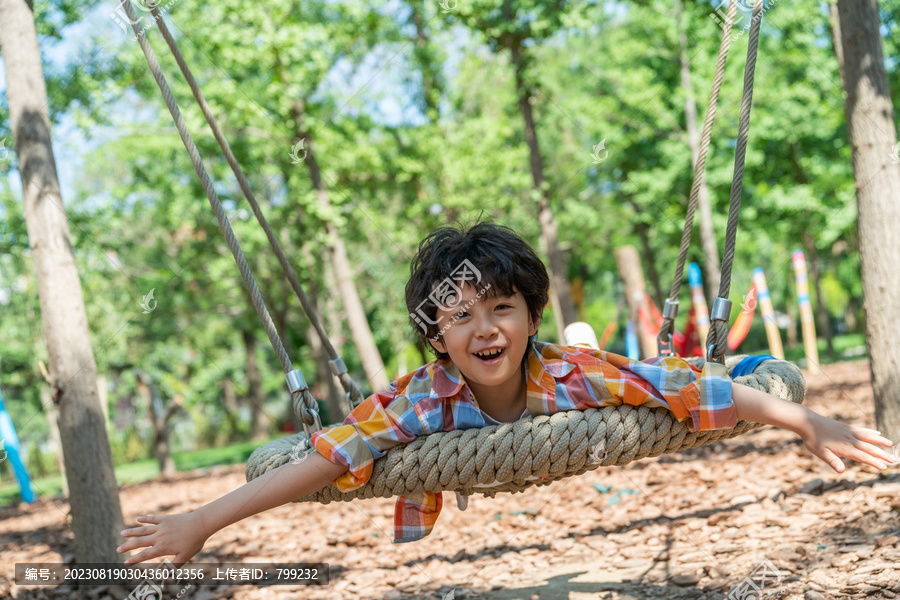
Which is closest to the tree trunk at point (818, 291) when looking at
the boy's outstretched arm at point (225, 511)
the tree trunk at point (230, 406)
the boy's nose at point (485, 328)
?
the boy's nose at point (485, 328)

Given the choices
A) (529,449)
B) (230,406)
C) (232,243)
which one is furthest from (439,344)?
(230,406)

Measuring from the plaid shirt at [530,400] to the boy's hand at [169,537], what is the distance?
0.36 meters

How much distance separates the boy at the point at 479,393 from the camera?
1.74 m

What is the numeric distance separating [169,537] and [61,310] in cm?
268

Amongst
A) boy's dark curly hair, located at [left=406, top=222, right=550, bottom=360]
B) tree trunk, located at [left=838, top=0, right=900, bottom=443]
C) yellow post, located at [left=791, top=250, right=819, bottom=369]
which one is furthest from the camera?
yellow post, located at [left=791, top=250, right=819, bottom=369]

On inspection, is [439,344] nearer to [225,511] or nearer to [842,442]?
[225,511]

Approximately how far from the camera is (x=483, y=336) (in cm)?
193

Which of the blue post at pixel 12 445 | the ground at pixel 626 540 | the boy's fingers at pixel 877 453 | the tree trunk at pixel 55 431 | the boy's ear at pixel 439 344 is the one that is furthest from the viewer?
the tree trunk at pixel 55 431

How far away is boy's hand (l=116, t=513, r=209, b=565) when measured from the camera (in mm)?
1663

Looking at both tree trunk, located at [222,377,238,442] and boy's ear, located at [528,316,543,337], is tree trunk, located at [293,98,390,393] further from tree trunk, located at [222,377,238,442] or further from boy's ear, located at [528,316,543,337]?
tree trunk, located at [222,377,238,442]

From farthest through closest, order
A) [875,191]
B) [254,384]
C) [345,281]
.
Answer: [254,384], [345,281], [875,191]

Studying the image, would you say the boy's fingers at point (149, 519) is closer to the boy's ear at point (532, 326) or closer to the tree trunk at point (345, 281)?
the boy's ear at point (532, 326)

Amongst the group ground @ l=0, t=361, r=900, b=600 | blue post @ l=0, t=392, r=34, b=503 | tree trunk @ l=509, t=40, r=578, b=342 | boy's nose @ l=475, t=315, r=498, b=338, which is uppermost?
tree trunk @ l=509, t=40, r=578, b=342

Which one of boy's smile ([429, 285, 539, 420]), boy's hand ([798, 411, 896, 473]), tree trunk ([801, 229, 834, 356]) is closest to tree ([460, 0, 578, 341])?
boy's smile ([429, 285, 539, 420])
